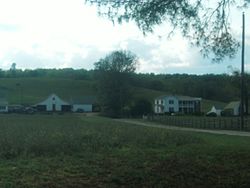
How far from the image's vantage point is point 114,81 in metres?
125

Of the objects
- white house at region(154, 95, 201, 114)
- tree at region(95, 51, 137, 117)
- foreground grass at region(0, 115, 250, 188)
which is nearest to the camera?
foreground grass at region(0, 115, 250, 188)

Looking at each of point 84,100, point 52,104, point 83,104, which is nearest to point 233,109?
point 83,104

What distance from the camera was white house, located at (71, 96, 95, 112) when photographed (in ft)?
575

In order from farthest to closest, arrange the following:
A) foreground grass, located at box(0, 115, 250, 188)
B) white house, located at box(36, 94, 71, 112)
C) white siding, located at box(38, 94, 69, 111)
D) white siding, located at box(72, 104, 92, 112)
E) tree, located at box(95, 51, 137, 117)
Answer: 1. white siding, located at box(72, 104, 92, 112)
2. white siding, located at box(38, 94, 69, 111)
3. white house, located at box(36, 94, 71, 112)
4. tree, located at box(95, 51, 137, 117)
5. foreground grass, located at box(0, 115, 250, 188)

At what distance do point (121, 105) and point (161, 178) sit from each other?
110974mm

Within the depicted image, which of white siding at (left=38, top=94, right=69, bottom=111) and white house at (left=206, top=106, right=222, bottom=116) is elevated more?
white siding at (left=38, top=94, right=69, bottom=111)

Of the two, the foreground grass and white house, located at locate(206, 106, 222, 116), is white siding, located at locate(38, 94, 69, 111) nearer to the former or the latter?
white house, located at locate(206, 106, 222, 116)

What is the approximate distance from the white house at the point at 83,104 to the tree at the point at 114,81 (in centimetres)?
4622

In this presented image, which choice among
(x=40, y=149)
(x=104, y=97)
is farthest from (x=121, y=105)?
(x=40, y=149)

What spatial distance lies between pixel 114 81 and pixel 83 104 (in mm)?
53059

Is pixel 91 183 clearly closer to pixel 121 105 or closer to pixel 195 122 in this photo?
pixel 195 122

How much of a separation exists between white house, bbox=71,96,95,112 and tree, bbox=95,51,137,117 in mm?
46220

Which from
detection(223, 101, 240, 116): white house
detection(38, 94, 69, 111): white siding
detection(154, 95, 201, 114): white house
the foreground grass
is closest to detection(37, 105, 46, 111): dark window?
detection(38, 94, 69, 111): white siding

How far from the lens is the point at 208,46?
1539 centimetres
